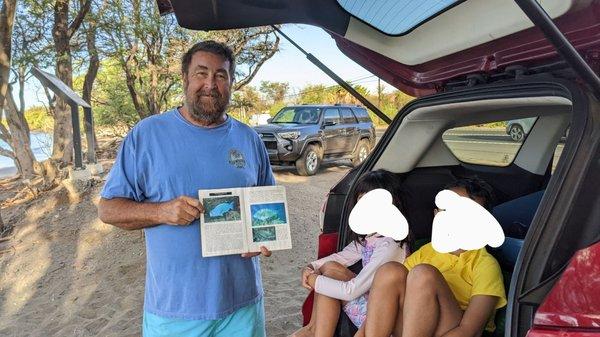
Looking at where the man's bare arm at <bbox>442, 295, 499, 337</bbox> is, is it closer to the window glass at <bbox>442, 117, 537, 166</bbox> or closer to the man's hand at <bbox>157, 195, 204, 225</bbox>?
the man's hand at <bbox>157, 195, 204, 225</bbox>

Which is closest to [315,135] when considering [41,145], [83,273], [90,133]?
[90,133]

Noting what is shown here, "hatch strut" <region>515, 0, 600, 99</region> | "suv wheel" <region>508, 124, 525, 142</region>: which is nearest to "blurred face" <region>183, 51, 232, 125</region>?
"hatch strut" <region>515, 0, 600, 99</region>

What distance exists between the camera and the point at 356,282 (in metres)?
2.10

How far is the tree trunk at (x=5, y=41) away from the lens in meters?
6.30

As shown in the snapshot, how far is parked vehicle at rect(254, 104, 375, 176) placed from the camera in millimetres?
10281

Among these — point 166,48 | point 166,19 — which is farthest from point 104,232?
point 166,48

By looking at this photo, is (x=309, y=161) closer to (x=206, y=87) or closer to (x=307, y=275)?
(x=307, y=275)

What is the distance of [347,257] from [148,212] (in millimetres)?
1039

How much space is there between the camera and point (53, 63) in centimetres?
1086

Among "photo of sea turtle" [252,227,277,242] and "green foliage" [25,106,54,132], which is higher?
"green foliage" [25,106,54,132]

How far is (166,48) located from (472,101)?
1253 cm

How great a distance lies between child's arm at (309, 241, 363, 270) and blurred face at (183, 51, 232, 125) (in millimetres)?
915

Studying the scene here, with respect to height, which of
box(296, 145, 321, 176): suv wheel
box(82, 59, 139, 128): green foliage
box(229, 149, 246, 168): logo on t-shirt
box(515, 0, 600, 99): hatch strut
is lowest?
box(296, 145, 321, 176): suv wheel

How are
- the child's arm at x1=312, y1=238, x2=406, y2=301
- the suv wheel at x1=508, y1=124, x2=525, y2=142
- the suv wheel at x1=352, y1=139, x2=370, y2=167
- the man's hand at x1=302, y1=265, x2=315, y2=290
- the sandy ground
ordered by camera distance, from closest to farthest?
the child's arm at x1=312, y1=238, x2=406, y2=301 → the man's hand at x1=302, y1=265, x2=315, y2=290 → the suv wheel at x1=508, y1=124, x2=525, y2=142 → the sandy ground → the suv wheel at x1=352, y1=139, x2=370, y2=167
